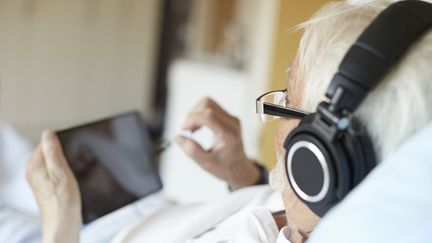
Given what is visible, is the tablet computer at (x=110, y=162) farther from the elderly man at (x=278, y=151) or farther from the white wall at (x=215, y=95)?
the white wall at (x=215, y=95)

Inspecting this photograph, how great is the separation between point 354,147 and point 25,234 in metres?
0.63

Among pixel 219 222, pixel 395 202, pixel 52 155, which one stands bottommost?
pixel 219 222

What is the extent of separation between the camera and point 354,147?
0.55m

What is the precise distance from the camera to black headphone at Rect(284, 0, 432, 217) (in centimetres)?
53

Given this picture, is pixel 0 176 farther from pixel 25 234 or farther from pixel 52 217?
pixel 52 217

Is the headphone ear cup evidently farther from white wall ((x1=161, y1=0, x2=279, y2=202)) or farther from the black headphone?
white wall ((x1=161, y1=0, x2=279, y2=202))

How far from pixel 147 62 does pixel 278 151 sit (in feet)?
9.33

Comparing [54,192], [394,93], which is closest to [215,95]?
[54,192]

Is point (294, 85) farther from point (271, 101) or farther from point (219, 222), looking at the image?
point (219, 222)

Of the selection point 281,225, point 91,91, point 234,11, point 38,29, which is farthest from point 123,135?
point 234,11

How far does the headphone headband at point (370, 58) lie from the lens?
532 mm

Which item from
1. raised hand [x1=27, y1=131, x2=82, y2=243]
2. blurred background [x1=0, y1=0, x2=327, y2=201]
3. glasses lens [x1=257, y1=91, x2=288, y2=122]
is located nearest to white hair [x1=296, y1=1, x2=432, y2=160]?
glasses lens [x1=257, y1=91, x2=288, y2=122]

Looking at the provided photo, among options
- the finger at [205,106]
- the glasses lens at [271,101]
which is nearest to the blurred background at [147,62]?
the finger at [205,106]

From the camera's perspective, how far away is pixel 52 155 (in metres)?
0.84
